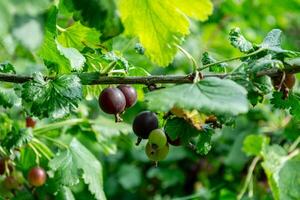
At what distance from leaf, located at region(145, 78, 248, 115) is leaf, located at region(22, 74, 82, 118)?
0.27 meters

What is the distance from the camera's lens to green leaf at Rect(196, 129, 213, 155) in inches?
47.7

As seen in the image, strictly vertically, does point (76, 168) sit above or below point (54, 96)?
below

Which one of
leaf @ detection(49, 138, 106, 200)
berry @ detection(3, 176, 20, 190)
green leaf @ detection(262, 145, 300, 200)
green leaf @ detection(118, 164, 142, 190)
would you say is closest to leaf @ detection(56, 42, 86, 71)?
leaf @ detection(49, 138, 106, 200)

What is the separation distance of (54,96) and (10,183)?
30.3 inches

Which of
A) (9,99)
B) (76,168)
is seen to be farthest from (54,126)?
(9,99)

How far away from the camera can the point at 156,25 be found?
41.1 inches

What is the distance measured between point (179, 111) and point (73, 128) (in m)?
1.04

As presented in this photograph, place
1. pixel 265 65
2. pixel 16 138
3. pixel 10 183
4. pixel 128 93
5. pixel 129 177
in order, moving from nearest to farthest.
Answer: pixel 265 65 < pixel 128 93 < pixel 16 138 < pixel 10 183 < pixel 129 177

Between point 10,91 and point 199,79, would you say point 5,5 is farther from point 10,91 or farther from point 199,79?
point 10,91

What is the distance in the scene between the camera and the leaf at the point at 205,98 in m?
0.98

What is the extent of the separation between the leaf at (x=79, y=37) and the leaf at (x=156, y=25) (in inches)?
15.1

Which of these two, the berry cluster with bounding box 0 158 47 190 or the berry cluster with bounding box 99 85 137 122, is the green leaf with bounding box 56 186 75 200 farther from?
the berry cluster with bounding box 99 85 137 122

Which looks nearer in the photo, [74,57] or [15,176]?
[74,57]

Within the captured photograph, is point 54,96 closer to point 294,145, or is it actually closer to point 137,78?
point 137,78
